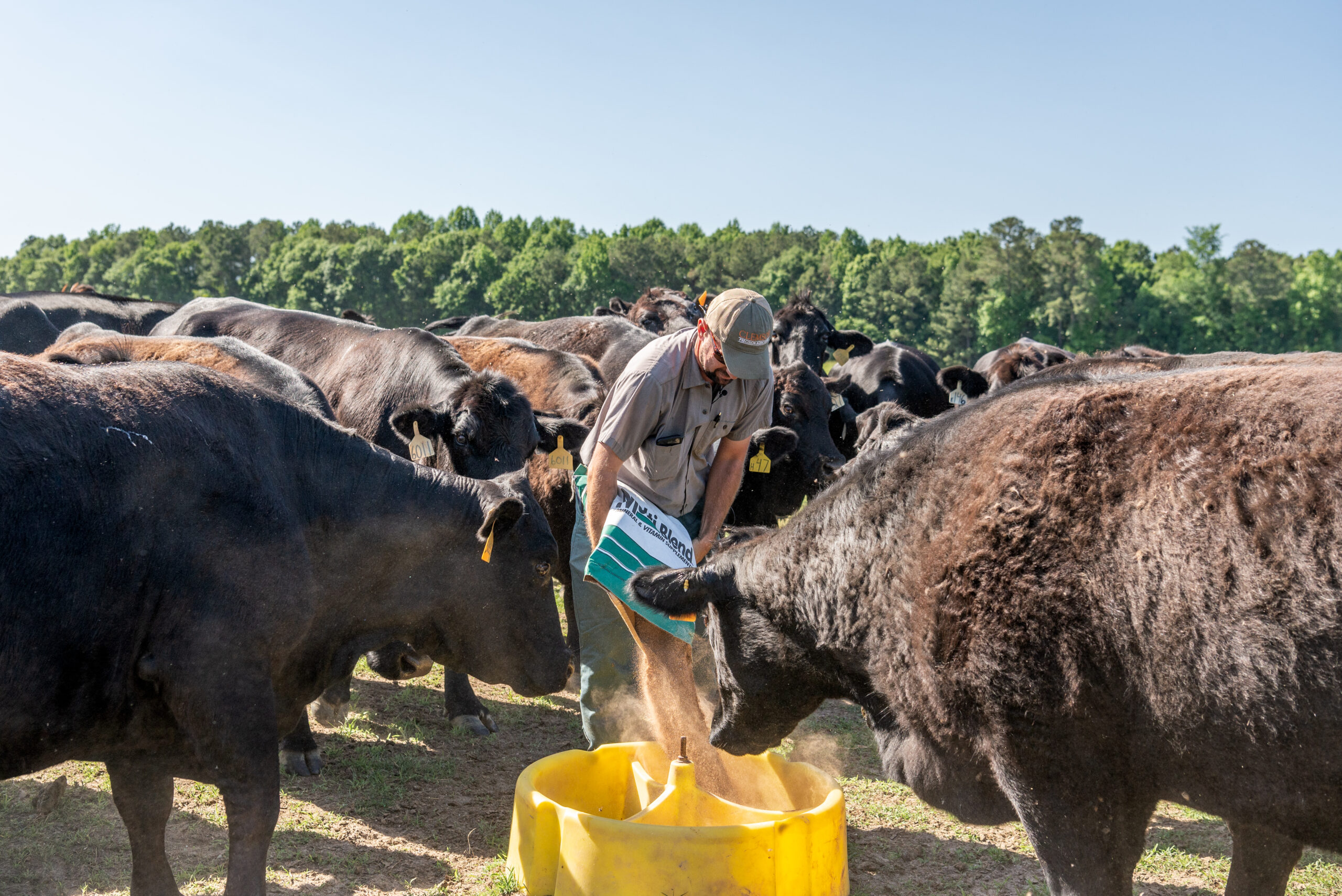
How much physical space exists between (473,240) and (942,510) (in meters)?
99.3

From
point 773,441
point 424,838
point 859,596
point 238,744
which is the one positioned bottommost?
point 424,838

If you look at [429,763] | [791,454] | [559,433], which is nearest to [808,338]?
[791,454]

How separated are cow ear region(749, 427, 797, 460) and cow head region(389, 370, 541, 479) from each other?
1714 millimetres

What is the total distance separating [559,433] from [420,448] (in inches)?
33.7

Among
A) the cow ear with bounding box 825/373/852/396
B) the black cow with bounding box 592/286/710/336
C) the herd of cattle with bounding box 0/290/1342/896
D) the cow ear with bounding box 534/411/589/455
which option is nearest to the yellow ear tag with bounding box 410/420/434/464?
the cow ear with bounding box 534/411/589/455

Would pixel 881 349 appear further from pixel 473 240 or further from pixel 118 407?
pixel 473 240

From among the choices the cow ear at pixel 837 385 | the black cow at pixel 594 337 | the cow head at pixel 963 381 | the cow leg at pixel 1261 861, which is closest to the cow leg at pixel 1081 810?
the cow leg at pixel 1261 861

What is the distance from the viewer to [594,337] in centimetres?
1106

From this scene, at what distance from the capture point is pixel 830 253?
289 feet

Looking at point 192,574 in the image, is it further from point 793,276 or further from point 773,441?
point 793,276

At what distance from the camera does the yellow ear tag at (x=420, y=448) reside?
20.3 feet

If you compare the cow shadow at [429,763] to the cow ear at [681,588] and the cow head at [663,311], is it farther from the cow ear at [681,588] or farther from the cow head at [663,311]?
the cow head at [663,311]

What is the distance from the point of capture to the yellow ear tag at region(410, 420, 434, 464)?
20.3 feet

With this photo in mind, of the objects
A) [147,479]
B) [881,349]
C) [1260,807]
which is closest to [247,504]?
[147,479]
